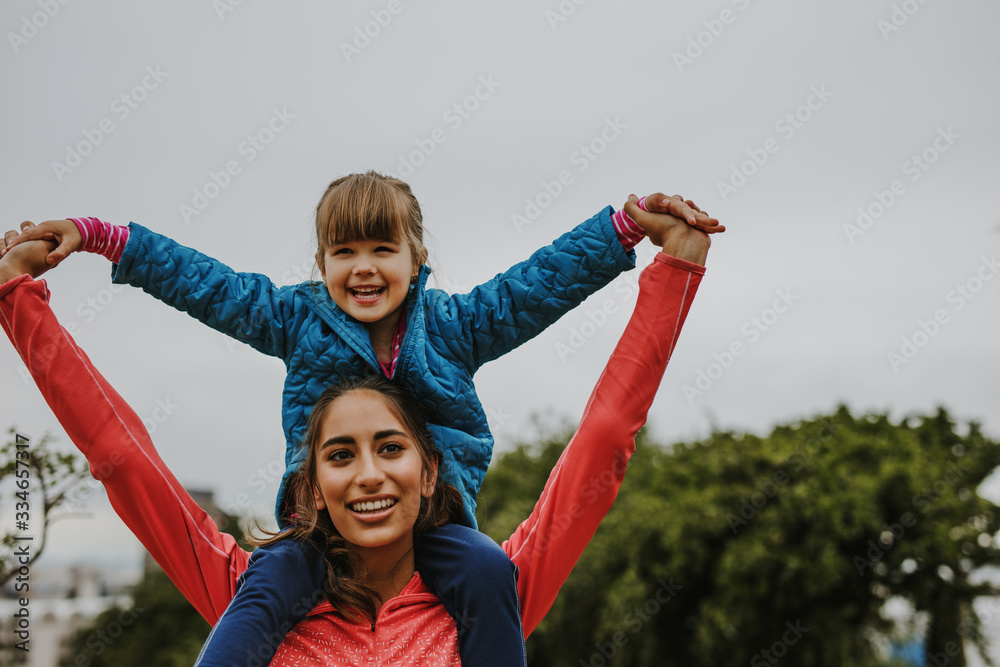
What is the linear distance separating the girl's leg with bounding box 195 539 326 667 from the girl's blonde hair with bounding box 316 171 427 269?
86 cm

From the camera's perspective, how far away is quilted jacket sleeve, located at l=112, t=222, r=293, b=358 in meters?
2.55

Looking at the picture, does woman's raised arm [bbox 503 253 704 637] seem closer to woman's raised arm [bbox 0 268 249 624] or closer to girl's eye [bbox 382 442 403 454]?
girl's eye [bbox 382 442 403 454]

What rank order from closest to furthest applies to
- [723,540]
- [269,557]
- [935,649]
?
[269,557]
[935,649]
[723,540]

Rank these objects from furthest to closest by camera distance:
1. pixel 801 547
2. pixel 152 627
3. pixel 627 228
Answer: pixel 152 627
pixel 801 547
pixel 627 228

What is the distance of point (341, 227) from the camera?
2562 mm

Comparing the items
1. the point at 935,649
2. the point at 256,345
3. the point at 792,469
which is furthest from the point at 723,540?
the point at 256,345

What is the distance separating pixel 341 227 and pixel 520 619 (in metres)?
1.16

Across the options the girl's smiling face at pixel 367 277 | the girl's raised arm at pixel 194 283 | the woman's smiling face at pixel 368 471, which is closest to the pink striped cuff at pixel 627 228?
the girl's smiling face at pixel 367 277

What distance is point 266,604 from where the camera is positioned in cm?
212

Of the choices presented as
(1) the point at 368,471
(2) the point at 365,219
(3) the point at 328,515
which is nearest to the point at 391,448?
(1) the point at 368,471

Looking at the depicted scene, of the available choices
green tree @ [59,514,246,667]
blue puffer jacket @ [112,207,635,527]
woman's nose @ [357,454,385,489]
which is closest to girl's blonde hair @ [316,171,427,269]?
blue puffer jacket @ [112,207,635,527]

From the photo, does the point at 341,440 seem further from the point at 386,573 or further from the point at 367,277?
the point at 367,277

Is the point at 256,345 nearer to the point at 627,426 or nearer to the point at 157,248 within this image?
the point at 157,248

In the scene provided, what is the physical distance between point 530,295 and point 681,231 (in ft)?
1.50
